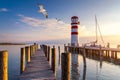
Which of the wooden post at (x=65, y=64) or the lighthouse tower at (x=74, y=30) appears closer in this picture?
the wooden post at (x=65, y=64)

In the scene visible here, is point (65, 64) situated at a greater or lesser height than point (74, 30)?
lesser

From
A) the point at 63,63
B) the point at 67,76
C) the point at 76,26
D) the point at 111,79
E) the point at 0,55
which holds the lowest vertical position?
the point at 111,79

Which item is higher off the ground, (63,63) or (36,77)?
(63,63)

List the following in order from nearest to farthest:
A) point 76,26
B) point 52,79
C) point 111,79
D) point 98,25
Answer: point 52,79, point 111,79, point 76,26, point 98,25

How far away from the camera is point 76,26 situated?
39719 mm

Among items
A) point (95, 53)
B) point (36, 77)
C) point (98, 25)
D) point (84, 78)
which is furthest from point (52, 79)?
point (98, 25)

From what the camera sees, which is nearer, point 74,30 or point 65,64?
point 65,64

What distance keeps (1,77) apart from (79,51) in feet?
118

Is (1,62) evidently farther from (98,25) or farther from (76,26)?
(98,25)

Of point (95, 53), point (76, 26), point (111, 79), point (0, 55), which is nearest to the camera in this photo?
point (0, 55)

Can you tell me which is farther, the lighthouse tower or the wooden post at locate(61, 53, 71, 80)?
the lighthouse tower

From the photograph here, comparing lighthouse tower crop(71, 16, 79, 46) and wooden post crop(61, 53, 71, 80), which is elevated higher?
lighthouse tower crop(71, 16, 79, 46)

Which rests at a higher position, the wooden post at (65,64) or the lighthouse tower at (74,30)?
the lighthouse tower at (74,30)

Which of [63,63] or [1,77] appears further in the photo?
[63,63]
